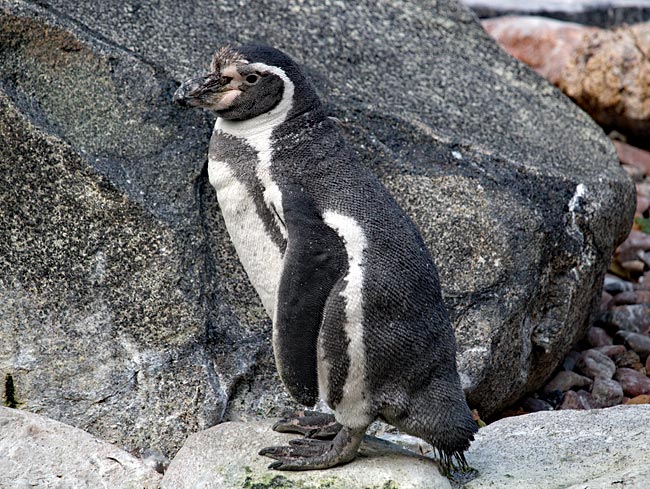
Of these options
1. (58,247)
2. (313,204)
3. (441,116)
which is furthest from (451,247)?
(58,247)

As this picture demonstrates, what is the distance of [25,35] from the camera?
3.66 meters

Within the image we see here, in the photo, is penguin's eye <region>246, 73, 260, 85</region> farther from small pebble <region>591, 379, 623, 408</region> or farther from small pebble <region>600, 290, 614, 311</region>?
small pebble <region>600, 290, 614, 311</region>

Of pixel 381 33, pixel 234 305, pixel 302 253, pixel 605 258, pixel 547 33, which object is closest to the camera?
pixel 302 253

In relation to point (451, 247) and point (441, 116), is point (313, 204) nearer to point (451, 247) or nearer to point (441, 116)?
point (451, 247)

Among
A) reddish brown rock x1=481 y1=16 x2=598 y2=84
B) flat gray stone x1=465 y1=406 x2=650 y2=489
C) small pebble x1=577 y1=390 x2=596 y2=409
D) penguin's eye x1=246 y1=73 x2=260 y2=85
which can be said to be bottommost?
small pebble x1=577 y1=390 x2=596 y2=409

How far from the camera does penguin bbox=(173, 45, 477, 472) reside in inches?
107

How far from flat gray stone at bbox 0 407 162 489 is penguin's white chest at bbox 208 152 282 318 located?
0.63m

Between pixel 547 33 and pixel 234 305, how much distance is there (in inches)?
173

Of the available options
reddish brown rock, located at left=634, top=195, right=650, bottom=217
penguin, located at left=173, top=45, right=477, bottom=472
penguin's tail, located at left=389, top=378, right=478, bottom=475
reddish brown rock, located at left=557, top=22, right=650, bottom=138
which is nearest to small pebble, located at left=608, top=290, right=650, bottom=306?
reddish brown rock, located at left=634, top=195, right=650, bottom=217

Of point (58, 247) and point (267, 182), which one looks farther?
point (58, 247)

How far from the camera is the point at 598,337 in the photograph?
15.3ft

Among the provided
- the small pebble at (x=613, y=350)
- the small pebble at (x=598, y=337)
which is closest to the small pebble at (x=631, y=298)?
the small pebble at (x=598, y=337)

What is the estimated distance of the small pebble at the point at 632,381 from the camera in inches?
168

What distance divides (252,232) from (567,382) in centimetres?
193
